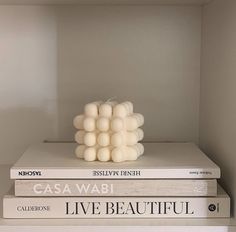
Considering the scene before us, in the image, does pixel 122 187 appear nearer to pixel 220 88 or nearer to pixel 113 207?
pixel 113 207

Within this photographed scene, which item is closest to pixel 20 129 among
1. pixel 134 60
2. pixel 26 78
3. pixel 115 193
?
pixel 26 78

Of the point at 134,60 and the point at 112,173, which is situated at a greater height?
the point at 134,60

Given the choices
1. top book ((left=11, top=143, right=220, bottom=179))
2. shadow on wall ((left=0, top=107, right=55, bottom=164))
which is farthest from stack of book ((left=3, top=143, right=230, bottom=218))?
shadow on wall ((left=0, top=107, right=55, bottom=164))

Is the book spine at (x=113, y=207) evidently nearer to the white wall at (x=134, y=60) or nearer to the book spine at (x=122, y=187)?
the book spine at (x=122, y=187)

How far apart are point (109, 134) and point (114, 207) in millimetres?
112

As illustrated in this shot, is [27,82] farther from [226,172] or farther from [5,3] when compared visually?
[226,172]

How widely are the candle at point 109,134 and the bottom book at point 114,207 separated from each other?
0.07 m

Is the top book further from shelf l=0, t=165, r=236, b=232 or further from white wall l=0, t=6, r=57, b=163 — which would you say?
white wall l=0, t=6, r=57, b=163

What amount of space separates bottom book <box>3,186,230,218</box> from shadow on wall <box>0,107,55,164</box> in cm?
32

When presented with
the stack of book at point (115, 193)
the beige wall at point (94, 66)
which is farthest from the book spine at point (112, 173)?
the beige wall at point (94, 66)

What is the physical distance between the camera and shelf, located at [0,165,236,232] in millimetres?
625

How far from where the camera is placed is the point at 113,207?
0.65 metres

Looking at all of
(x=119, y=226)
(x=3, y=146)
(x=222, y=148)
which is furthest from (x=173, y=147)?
(x=3, y=146)

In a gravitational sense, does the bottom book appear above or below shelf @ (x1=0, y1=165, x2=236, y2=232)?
above
